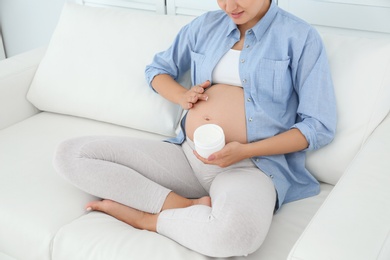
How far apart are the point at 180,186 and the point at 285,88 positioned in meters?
0.38

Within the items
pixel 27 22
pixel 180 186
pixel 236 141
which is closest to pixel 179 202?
pixel 180 186

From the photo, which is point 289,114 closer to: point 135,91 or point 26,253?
point 135,91

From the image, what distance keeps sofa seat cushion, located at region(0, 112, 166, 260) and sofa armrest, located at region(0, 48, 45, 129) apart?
0.11m

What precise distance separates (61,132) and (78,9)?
0.46 m

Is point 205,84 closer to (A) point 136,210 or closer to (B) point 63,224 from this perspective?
(A) point 136,210

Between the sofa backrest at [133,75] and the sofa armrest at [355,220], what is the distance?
205 millimetres

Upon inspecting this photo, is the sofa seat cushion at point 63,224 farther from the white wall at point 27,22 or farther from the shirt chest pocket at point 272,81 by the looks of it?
the white wall at point 27,22

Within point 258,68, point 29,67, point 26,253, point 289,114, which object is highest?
point 258,68

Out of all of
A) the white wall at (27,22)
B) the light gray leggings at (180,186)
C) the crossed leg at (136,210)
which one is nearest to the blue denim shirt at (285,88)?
the light gray leggings at (180,186)

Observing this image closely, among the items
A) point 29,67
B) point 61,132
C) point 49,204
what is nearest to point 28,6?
point 29,67

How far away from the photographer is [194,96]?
153cm

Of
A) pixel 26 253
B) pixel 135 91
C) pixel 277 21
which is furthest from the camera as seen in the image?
pixel 135 91

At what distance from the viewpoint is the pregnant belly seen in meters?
1.47

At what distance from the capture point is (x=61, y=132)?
1.80 meters
